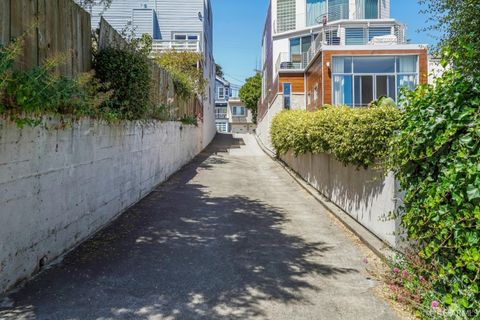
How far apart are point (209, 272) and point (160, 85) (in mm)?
8125

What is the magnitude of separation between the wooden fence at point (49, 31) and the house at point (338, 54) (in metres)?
9.97

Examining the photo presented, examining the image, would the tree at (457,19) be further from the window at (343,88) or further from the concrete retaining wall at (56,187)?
the window at (343,88)

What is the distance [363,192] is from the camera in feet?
22.1

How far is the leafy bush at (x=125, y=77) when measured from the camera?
7055 millimetres

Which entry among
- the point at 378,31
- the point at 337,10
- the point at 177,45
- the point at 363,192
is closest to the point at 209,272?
the point at 363,192

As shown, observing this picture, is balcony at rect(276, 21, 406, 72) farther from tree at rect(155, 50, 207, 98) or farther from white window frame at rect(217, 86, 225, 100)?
white window frame at rect(217, 86, 225, 100)

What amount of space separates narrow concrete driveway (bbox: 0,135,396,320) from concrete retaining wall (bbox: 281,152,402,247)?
19.0 inches

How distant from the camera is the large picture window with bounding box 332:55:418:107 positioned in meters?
19.7

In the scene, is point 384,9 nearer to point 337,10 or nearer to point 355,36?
point 337,10

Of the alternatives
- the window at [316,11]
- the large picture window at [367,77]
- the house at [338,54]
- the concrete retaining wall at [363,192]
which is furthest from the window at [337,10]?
the concrete retaining wall at [363,192]

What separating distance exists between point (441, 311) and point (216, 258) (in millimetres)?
2712

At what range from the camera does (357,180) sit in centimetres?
709

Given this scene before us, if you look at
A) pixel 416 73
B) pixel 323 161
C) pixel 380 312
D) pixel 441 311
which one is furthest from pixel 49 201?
pixel 416 73

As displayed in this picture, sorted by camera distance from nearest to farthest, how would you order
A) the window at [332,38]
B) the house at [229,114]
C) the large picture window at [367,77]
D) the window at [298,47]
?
the large picture window at [367,77], the window at [332,38], the window at [298,47], the house at [229,114]
